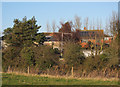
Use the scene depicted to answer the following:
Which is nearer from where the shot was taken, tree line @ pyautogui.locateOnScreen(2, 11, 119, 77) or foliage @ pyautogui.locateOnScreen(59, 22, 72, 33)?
tree line @ pyautogui.locateOnScreen(2, 11, 119, 77)

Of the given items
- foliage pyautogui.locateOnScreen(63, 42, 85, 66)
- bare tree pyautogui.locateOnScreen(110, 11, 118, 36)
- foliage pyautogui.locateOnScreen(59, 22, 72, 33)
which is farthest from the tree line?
foliage pyautogui.locateOnScreen(59, 22, 72, 33)

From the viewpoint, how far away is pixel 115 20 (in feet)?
75.6

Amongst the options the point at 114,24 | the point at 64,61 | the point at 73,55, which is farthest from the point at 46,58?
the point at 114,24

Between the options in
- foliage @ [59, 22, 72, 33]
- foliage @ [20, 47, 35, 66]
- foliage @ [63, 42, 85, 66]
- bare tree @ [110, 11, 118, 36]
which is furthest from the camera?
foliage @ [59, 22, 72, 33]

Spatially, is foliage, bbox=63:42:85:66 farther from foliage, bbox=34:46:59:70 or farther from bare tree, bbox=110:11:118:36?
bare tree, bbox=110:11:118:36

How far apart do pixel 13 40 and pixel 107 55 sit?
606 inches

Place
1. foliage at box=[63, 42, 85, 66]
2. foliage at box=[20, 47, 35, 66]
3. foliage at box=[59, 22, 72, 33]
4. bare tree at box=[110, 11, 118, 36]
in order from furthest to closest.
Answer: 1. foliage at box=[59, 22, 72, 33]
2. bare tree at box=[110, 11, 118, 36]
3. foliage at box=[20, 47, 35, 66]
4. foliage at box=[63, 42, 85, 66]

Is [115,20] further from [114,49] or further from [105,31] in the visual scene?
[114,49]

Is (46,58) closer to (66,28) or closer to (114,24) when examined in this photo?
(114,24)

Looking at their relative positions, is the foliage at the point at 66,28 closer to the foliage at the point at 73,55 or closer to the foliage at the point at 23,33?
the foliage at the point at 23,33

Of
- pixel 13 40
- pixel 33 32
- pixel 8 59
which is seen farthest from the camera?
pixel 33 32

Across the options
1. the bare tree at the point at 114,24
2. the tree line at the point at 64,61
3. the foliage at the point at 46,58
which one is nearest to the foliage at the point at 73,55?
the tree line at the point at 64,61

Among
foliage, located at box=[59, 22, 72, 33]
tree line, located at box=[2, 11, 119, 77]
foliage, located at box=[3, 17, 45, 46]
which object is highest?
foliage, located at box=[59, 22, 72, 33]

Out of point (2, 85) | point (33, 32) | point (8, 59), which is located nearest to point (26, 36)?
point (33, 32)
